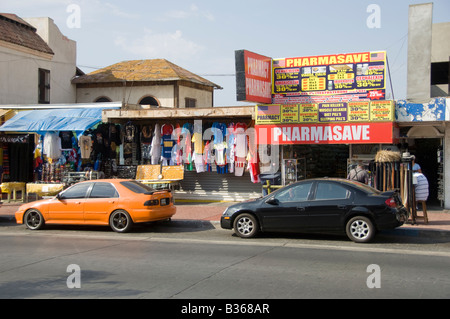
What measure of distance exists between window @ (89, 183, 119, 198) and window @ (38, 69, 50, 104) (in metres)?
15.6

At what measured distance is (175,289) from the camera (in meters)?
7.00

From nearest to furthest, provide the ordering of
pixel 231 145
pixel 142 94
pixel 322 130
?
pixel 322 130
pixel 231 145
pixel 142 94

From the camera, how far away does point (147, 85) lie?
26.8 meters

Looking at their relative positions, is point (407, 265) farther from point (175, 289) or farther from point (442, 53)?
point (442, 53)

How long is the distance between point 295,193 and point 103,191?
202 inches

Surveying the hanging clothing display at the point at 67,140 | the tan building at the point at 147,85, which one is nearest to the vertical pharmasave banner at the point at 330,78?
the hanging clothing display at the point at 67,140

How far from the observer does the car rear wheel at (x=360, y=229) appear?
10852 mm

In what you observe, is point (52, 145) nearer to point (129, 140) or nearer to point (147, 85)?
point (129, 140)

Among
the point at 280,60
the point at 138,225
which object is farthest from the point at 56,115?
the point at 280,60

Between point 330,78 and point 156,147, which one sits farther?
point 156,147

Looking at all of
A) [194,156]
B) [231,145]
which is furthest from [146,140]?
[231,145]

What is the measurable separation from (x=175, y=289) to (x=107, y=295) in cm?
93

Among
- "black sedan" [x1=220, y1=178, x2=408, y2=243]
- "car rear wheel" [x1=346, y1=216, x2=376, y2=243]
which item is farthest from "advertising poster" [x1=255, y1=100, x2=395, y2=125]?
"car rear wheel" [x1=346, y1=216, x2=376, y2=243]

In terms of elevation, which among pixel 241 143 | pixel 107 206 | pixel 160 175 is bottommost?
pixel 107 206
